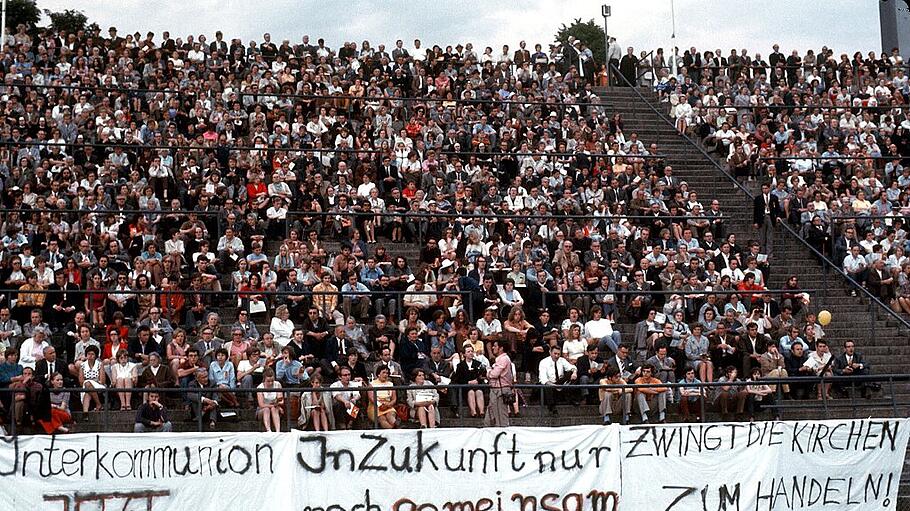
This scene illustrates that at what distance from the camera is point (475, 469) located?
48.3 ft

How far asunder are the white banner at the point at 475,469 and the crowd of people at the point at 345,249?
348cm

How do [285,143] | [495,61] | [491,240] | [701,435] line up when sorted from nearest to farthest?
1. [701,435]
2. [491,240]
3. [285,143]
4. [495,61]

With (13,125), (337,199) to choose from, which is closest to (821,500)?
(337,199)

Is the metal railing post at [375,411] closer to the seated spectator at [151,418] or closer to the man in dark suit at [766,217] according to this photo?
the seated spectator at [151,418]

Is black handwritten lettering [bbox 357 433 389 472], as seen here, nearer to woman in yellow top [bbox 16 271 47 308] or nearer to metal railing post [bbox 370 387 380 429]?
metal railing post [bbox 370 387 380 429]

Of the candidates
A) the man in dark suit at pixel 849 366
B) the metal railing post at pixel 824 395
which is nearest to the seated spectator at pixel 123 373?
the metal railing post at pixel 824 395

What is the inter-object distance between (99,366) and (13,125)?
30.8 feet

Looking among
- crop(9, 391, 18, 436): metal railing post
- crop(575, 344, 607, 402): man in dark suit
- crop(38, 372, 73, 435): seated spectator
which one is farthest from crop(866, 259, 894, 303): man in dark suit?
crop(9, 391, 18, 436): metal railing post

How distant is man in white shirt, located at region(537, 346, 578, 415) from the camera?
20875 millimetres

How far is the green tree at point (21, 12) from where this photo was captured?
63438mm

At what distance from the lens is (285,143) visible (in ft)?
93.1

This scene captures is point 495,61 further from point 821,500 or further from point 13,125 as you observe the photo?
point 821,500

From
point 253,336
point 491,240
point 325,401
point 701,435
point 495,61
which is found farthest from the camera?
point 495,61

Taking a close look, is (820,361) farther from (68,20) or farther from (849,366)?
(68,20)
